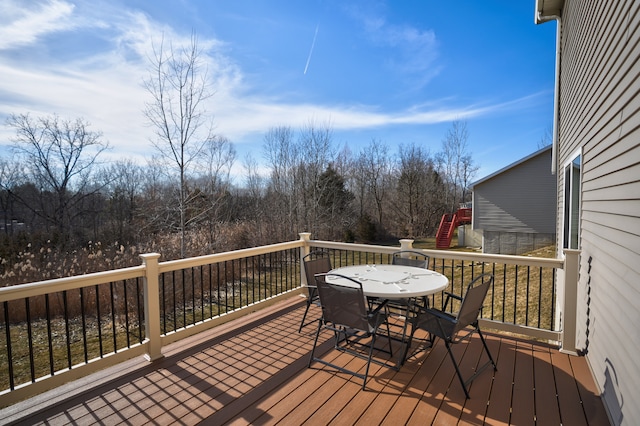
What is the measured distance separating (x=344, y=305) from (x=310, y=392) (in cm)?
71

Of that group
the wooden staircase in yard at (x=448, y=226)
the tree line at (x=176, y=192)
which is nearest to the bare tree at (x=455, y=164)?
the tree line at (x=176, y=192)

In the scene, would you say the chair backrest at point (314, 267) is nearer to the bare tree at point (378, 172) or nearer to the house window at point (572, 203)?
the house window at point (572, 203)

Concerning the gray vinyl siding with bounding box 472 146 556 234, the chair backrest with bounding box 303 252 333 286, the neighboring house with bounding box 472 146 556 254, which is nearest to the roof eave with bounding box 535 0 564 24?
the chair backrest with bounding box 303 252 333 286

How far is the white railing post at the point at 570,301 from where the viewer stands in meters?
3.14

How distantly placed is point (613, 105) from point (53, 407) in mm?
4587

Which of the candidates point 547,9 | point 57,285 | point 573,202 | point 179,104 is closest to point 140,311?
point 57,285

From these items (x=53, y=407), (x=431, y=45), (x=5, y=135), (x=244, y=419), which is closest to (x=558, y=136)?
(x=431, y=45)

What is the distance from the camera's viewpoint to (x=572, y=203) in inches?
176

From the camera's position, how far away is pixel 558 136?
658 centimetres

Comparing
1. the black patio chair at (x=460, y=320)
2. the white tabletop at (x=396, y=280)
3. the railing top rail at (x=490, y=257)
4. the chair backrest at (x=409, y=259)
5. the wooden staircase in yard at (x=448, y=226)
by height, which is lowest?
the wooden staircase in yard at (x=448, y=226)

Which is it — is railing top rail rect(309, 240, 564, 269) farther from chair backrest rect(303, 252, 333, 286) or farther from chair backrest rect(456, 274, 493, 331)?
chair backrest rect(456, 274, 493, 331)

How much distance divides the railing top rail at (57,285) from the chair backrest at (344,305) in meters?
1.73

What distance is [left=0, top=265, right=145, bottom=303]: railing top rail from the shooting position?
2.18 m

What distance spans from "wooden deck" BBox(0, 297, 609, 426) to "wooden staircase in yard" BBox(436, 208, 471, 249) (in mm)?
15531
